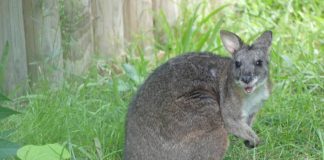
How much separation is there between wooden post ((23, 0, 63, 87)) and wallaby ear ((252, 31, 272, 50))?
181 cm

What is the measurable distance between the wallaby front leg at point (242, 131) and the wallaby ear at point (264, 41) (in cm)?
52

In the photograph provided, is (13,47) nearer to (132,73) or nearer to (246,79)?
(132,73)

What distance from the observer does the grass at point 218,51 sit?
18.4ft

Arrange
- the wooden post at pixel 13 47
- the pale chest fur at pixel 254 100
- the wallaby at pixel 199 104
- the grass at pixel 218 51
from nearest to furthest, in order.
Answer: the wallaby at pixel 199 104, the pale chest fur at pixel 254 100, the grass at pixel 218 51, the wooden post at pixel 13 47

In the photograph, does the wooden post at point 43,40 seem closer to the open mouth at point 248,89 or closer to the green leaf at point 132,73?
the green leaf at point 132,73

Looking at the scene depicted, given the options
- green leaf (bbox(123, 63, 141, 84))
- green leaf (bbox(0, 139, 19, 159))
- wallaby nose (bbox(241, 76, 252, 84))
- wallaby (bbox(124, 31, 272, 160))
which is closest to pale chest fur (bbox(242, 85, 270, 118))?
wallaby (bbox(124, 31, 272, 160))

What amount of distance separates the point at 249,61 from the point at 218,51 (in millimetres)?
1986

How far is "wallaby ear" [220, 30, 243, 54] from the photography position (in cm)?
542

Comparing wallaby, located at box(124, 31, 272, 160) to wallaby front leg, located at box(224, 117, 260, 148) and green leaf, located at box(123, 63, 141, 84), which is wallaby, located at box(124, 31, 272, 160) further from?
green leaf, located at box(123, 63, 141, 84)

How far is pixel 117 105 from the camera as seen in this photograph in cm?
620

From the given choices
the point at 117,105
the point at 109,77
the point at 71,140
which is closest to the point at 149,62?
the point at 109,77

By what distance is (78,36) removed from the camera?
6.98m

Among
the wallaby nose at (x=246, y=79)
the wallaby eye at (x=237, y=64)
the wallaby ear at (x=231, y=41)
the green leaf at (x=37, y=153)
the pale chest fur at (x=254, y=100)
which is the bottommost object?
the green leaf at (x=37, y=153)

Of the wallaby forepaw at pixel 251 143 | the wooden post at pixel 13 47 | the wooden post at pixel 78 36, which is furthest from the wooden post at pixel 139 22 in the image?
the wallaby forepaw at pixel 251 143
